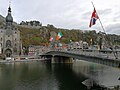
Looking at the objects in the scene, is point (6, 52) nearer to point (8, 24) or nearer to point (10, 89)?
point (8, 24)

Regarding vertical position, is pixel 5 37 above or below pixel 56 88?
above

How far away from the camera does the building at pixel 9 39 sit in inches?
6726

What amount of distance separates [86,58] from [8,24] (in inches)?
4746

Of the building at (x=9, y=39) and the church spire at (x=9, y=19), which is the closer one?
the building at (x=9, y=39)

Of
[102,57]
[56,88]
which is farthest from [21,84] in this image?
[102,57]

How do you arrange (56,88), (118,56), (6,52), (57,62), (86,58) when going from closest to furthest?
(118,56)
(56,88)
(86,58)
(57,62)
(6,52)

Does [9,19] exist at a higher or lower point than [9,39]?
higher

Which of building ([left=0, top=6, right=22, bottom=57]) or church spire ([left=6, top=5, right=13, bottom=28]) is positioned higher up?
church spire ([left=6, top=5, right=13, bottom=28])

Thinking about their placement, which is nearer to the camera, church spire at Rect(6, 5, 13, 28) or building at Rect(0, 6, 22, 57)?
building at Rect(0, 6, 22, 57)

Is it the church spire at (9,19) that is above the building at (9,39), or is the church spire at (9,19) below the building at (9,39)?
above

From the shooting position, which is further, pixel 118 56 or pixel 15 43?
pixel 15 43

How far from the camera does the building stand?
17084 centimetres

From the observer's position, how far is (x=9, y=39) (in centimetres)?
17588

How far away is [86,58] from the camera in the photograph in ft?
232
